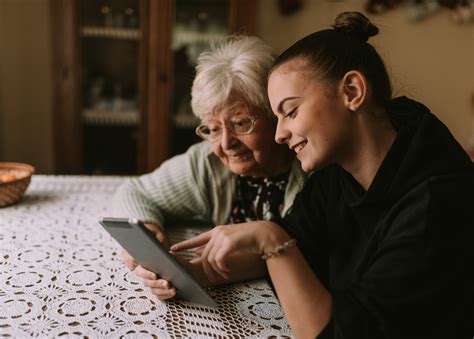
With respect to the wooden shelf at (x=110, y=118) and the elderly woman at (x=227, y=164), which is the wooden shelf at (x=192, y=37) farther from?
the elderly woman at (x=227, y=164)

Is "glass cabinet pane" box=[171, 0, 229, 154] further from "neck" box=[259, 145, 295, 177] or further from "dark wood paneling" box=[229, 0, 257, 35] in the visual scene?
"neck" box=[259, 145, 295, 177]

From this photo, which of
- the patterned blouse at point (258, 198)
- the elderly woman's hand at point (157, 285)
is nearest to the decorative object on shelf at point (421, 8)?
the patterned blouse at point (258, 198)

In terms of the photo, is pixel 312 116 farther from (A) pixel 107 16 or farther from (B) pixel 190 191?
(A) pixel 107 16

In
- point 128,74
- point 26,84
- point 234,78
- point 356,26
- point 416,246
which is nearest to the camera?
point 416,246

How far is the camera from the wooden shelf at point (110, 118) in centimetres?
284

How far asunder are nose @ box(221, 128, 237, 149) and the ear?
476 mm

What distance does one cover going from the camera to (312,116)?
2.81 ft

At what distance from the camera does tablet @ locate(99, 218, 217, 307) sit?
79cm

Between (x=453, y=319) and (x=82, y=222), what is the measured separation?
96 centimetres

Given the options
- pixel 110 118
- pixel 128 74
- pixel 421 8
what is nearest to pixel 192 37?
pixel 128 74

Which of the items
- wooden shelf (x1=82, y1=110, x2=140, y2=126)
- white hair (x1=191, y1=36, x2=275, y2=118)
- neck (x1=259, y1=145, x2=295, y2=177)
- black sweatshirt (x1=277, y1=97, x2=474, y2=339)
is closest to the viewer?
black sweatshirt (x1=277, y1=97, x2=474, y2=339)

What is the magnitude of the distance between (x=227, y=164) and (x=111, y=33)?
179 centimetres

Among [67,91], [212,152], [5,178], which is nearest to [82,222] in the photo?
[5,178]

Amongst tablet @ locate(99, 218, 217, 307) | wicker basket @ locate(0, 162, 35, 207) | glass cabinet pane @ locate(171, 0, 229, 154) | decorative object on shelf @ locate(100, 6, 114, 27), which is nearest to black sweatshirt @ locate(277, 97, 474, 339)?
tablet @ locate(99, 218, 217, 307)
